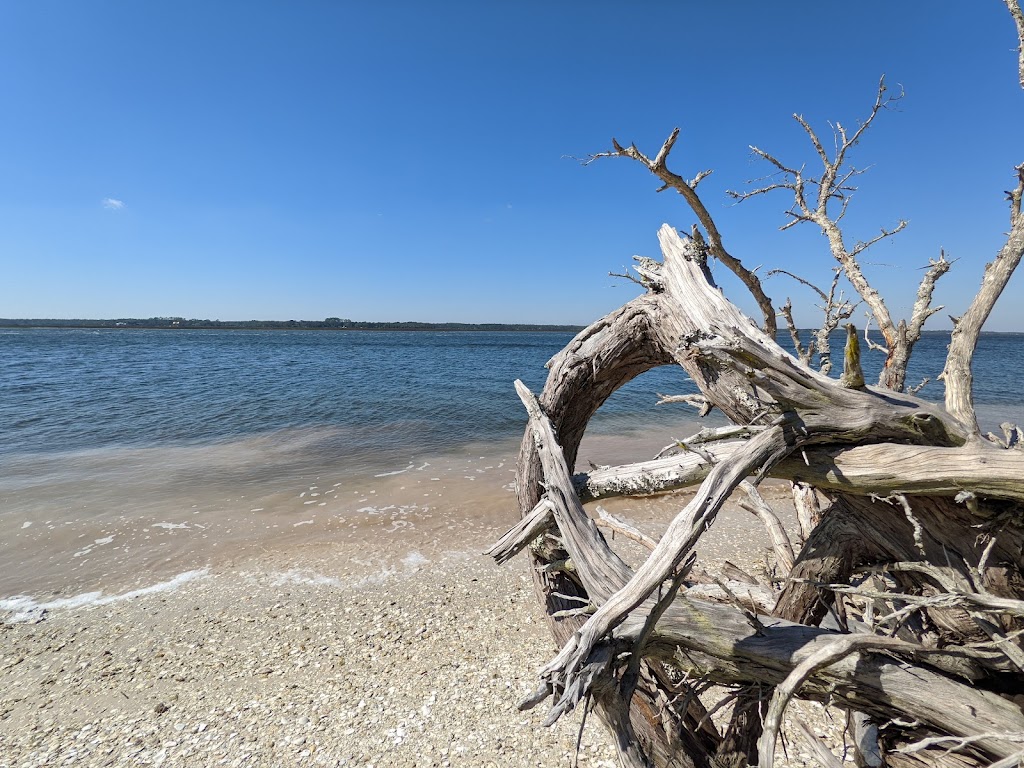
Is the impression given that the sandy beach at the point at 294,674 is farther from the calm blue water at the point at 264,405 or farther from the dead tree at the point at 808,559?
the calm blue water at the point at 264,405

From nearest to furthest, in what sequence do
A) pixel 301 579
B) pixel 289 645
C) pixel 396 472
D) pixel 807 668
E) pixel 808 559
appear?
pixel 807 668, pixel 808 559, pixel 289 645, pixel 301 579, pixel 396 472

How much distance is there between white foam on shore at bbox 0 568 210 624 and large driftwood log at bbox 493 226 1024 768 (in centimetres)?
651

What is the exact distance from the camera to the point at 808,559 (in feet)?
7.25

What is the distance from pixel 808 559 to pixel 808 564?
0.07 feet

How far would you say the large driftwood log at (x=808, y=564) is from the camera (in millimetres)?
1576

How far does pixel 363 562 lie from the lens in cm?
693

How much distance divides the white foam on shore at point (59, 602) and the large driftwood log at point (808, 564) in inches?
256

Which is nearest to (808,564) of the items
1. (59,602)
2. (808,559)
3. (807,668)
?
(808,559)

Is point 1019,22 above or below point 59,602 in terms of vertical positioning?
above

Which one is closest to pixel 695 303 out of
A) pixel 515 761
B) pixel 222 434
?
pixel 515 761

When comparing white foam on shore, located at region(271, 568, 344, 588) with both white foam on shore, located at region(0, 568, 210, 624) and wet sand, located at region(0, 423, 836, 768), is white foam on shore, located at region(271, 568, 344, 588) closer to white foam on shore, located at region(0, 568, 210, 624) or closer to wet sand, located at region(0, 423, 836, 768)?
wet sand, located at region(0, 423, 836, 768)

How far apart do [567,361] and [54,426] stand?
19.7 metres

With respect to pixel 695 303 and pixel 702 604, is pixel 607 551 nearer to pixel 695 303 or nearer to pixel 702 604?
pixel 702 604

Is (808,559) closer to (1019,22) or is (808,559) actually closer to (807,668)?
(807,668)
